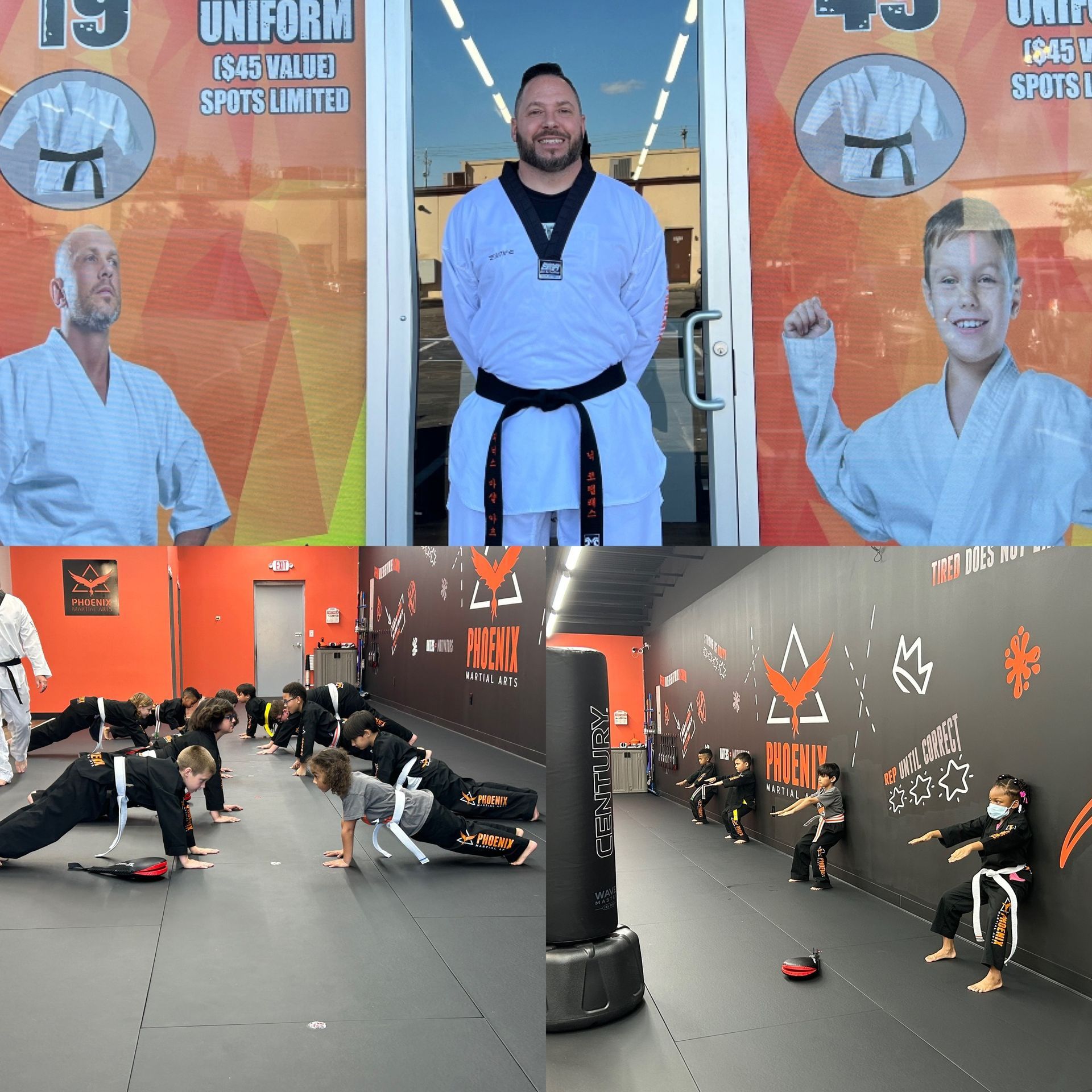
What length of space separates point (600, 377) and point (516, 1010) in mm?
1600

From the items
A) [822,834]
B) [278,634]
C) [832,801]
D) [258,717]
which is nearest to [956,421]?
[278,634]

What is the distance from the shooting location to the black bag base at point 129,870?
220cm

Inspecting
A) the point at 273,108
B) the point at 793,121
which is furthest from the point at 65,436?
the point at 793,121

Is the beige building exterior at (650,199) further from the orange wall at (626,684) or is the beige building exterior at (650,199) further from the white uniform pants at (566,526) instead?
the orange wall at (626,684)

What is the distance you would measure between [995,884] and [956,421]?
2.75 m

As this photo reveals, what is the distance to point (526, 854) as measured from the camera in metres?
2.59

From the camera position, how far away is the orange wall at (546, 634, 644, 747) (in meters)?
12.7

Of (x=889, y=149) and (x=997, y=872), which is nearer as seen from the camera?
(x=889, y=149)

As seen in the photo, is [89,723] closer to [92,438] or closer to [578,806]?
[92,438]

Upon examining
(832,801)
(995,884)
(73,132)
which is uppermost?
(73,132)

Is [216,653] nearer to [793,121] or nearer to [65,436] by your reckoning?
[65,436]

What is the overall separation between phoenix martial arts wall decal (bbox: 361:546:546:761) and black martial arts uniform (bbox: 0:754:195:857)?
1.79 ft

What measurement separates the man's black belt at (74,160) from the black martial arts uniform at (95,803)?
1.53 m

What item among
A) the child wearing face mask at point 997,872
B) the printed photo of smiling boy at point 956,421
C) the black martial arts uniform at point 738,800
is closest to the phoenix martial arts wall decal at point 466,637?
the printed photo of smiling boy at point 956,421
